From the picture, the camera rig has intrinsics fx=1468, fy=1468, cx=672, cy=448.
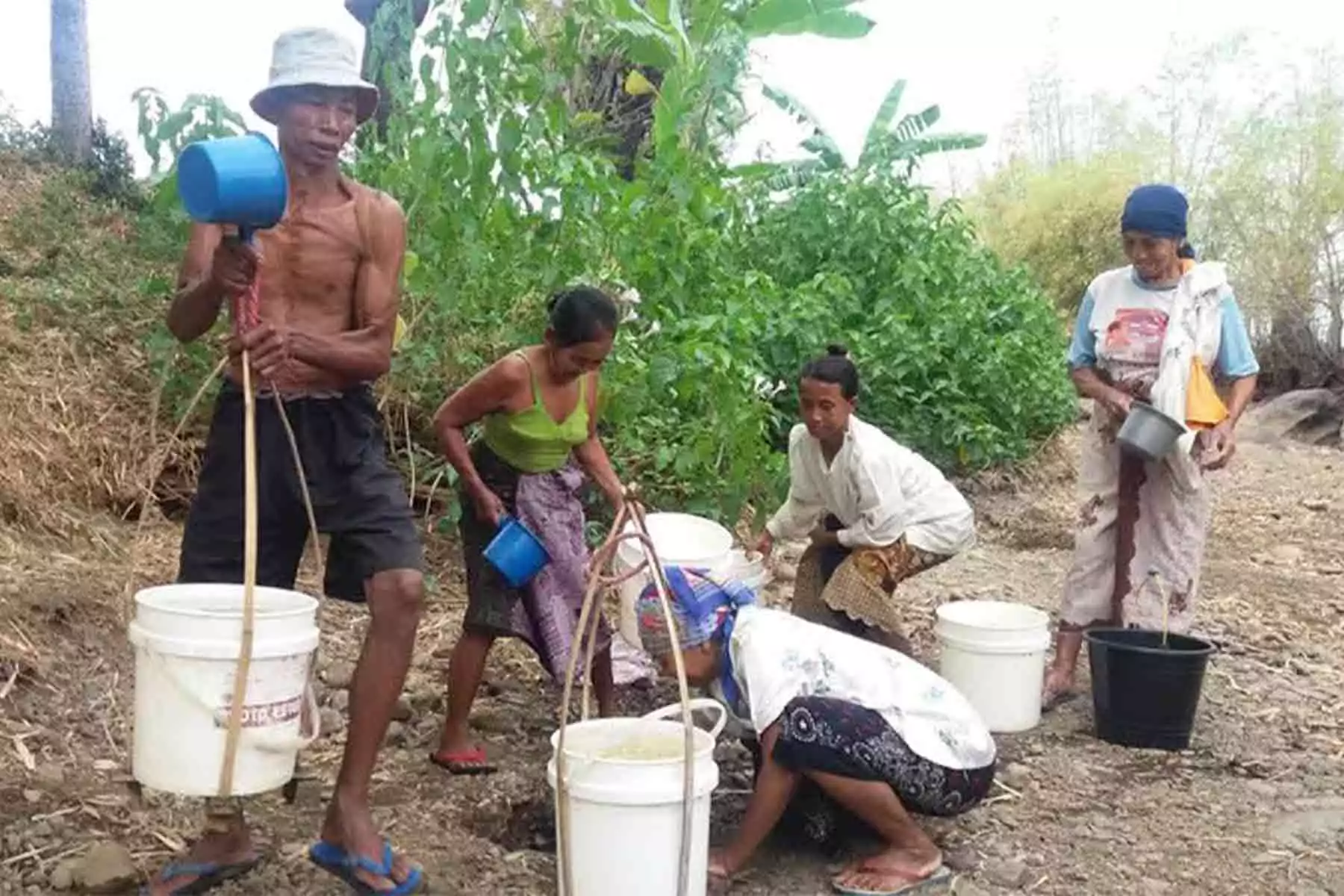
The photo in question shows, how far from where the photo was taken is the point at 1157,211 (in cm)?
430

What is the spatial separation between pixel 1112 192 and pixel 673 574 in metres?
15.3

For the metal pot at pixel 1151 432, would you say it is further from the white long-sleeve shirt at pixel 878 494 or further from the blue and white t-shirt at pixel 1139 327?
the white long-sleeve shirt at pixel 878 494

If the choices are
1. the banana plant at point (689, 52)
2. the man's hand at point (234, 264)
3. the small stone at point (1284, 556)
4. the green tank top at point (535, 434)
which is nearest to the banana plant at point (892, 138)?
the banana plant at point (689, 52)

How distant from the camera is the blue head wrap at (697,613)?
327cm

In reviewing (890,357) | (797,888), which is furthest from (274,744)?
(890,357)

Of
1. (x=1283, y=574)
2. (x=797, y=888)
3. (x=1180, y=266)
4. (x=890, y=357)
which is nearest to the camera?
(x=797, y=888)

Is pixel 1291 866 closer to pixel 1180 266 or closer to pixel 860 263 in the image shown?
pixel 1180 266

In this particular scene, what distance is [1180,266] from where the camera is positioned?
4496mm

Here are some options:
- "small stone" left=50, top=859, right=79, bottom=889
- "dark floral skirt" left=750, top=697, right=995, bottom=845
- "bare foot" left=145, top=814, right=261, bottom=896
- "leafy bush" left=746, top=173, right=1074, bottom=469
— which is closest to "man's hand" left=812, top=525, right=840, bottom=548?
"dark floral skirt" left=750, top=697, right=995, bottom=845

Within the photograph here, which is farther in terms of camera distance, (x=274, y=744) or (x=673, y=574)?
(x=673, y=574)

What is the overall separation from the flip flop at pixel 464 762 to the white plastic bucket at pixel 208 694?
3.86 feet

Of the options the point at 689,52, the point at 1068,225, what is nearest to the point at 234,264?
the point at 689,52

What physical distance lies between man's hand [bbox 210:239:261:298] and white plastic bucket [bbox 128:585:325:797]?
22.4 inches

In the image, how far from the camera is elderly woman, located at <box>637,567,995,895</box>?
3.07 m
